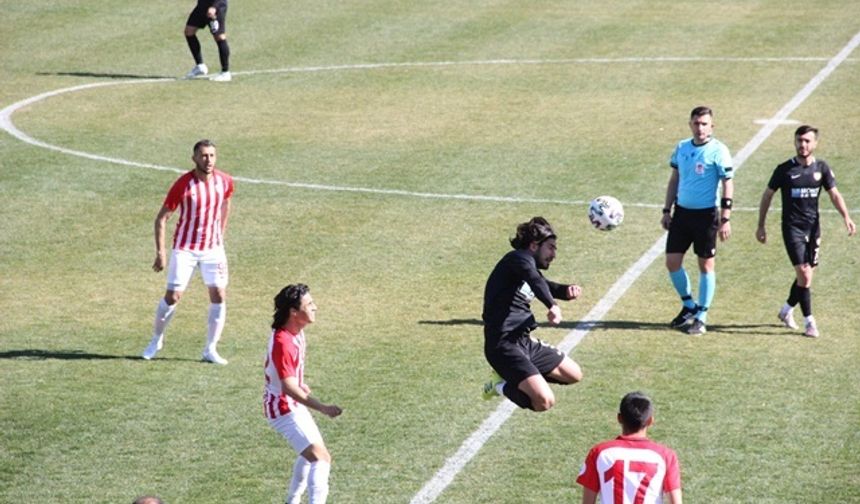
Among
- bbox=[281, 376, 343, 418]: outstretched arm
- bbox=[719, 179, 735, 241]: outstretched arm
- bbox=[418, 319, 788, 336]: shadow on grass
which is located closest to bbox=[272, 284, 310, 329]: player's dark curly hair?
bbox=[281, 376, 343, 418]: outstretched arm

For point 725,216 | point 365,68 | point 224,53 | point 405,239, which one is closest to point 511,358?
point 725,216

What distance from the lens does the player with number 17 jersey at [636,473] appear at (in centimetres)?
1006

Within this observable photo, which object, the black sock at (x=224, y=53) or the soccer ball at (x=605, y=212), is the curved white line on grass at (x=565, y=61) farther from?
the soccer ball at (x=605, y=212)

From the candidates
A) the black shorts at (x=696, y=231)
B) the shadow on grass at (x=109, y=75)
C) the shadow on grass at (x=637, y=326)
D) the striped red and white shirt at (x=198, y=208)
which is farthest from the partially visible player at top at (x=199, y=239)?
the shadow on grass at (x=109, y=75)

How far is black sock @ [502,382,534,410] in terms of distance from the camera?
1488 cm

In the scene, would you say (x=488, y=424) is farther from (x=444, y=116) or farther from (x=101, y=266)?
(x=444, y=116)

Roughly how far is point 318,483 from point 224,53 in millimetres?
19807

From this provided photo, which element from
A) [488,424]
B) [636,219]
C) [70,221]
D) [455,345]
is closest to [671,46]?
[636,219]

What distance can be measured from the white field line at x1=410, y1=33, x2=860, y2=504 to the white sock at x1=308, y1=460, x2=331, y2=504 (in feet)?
3.71

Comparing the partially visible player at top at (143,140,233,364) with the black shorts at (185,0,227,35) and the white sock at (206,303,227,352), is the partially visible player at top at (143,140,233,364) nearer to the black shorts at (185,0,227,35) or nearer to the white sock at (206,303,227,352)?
the white sock at (206,303,227,352)

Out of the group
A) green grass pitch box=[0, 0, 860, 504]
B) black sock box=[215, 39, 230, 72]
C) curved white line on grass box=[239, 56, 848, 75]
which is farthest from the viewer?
curved white line on grass box=[239, 56, 848, 75]

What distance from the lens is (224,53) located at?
3128 centimetres

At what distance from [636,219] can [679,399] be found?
7.27 metres

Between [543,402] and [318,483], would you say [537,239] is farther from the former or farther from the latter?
[318,483]
